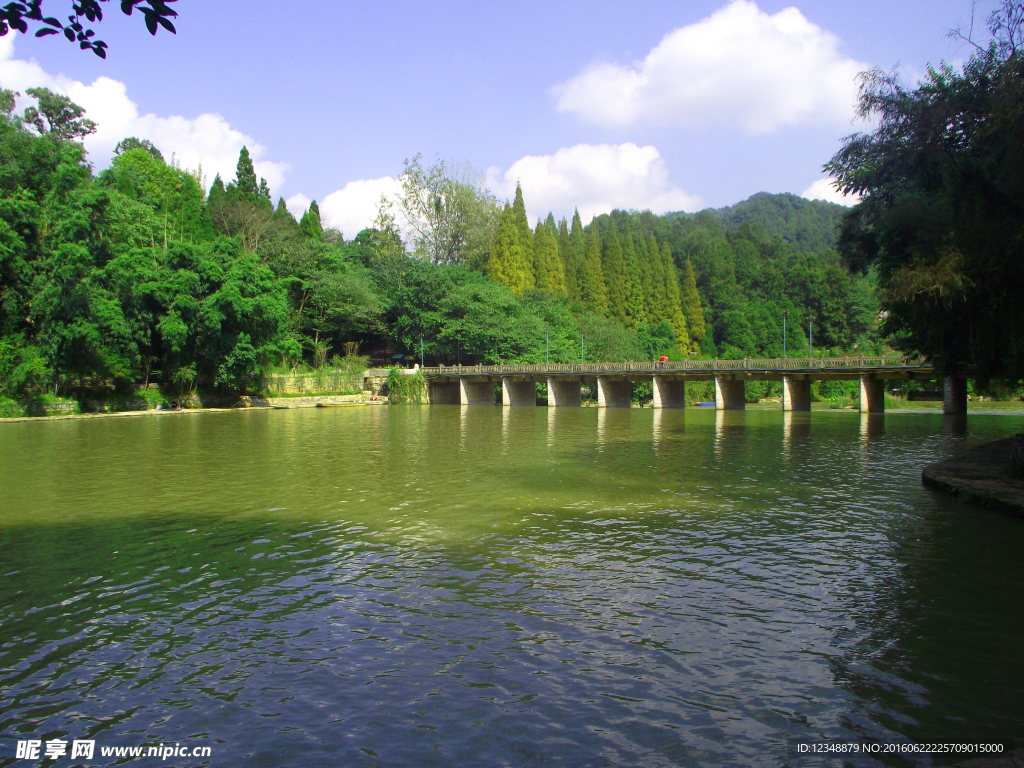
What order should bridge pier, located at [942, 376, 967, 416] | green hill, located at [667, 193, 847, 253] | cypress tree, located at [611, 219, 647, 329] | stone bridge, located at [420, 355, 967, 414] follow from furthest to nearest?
green hill, located at [667, 193, 847, 253] < cypress tree, located at [611, 219, 647, 329] < stone bridge, located at [420, 355, 967, 414] < bridge pier, located at [942, 376, 967, 416]

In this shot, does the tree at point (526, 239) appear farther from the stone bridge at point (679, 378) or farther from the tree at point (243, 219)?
the tree at point (243, 219)

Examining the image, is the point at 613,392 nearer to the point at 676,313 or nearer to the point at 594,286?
the point at 594,286

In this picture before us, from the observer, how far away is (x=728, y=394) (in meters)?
56.2

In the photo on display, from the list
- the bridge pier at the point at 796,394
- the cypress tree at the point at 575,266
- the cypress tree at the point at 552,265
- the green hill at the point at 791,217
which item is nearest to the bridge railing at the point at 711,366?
the bridge pier at the point at 796,394

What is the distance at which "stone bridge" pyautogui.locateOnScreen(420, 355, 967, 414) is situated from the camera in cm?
4738

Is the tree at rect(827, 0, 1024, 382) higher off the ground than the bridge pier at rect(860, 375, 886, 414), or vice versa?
the tree at rect(827, 0, 1024, 382)

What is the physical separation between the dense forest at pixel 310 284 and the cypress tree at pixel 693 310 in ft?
1.35

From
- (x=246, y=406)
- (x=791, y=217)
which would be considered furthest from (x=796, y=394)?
(x=791, y=217)

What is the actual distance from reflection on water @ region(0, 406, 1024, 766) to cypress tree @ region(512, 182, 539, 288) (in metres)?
70.9

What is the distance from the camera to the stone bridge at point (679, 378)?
155 feet

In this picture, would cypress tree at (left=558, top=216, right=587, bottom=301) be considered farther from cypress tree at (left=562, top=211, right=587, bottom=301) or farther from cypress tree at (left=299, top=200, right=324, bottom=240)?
cypress tree at (left=299, top=200, right=324, bottom=240)

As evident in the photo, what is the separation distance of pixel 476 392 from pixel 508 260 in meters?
19.1

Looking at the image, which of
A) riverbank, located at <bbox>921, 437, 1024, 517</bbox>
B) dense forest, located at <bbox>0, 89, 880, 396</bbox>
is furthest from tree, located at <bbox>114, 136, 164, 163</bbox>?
riverbank, located at <bbox>921, 437, 1024, 517</bbox>

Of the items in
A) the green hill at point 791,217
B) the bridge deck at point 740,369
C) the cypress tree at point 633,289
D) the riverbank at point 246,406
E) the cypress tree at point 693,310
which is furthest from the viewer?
the green hill at point 791,217
